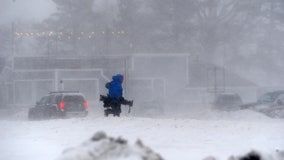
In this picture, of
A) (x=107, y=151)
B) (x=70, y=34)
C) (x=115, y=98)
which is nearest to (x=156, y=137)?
(x=115, y=98)

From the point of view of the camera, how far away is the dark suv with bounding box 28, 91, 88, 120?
74.1 ft

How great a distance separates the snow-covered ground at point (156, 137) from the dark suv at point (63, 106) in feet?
26.0

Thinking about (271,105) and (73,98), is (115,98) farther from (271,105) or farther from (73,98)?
(271,105)

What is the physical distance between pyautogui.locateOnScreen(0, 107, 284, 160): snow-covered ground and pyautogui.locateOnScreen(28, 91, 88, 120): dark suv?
792 cm

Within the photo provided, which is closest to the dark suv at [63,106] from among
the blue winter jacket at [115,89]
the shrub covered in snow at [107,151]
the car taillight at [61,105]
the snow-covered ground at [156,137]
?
the car taillight at [61,105]

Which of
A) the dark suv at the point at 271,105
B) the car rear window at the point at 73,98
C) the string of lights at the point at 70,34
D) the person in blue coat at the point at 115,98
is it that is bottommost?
the dark suv at the point at 271,105

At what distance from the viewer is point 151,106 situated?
3638 centimetres

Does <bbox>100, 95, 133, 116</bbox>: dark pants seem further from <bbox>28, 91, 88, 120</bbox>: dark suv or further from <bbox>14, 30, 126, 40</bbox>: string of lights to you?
<bbox>14, 30, 126, 40</bbox>: string of lights

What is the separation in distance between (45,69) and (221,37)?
748 inches

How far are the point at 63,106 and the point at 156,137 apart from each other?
38.7 feet

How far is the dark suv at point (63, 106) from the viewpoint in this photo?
74.1ft

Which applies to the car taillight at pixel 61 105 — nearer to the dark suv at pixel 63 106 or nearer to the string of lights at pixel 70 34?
the dark suv at pixel 63 106

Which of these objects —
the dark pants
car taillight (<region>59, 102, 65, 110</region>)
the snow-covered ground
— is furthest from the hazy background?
the snow-covered ground

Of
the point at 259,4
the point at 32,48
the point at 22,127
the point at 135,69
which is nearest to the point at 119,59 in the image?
the point at 135,69
